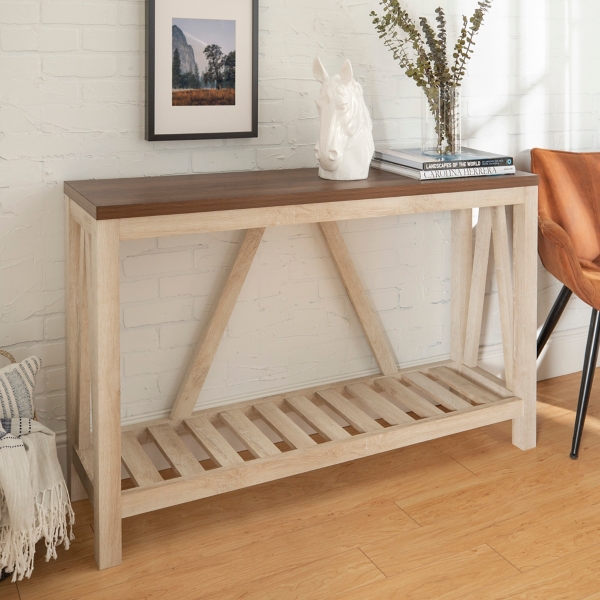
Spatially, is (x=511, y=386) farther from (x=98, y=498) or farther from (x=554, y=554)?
(x=98, y=498)

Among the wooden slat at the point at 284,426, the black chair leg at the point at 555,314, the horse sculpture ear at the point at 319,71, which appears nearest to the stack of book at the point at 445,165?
the horse sculpture ear at the point at 319,71

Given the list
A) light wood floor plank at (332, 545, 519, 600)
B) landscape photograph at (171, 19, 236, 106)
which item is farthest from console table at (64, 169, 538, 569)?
light wood floor plank at (332, 545, 519, 600)

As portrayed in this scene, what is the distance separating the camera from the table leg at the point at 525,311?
7.28 feet

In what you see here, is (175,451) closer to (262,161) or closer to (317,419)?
(317,419)

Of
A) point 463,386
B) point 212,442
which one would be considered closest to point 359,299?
point 463,386

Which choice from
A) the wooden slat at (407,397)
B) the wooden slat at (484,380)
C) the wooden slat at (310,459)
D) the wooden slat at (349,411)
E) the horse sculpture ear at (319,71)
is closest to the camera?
the wooden slat at (310,459)

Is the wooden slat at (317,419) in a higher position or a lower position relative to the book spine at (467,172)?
lower

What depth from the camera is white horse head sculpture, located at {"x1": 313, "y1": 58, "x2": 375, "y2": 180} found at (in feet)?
6.42

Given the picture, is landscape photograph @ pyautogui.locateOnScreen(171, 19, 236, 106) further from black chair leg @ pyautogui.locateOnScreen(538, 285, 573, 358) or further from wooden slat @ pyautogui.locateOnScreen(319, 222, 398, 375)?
black chair leg @ pyautogui.locateOnScreen(538, 285, 573, 358)

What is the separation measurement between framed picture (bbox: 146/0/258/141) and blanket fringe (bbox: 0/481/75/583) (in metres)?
0.95

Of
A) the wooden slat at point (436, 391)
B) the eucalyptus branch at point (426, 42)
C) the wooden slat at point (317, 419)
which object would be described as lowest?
the wooden slat at point (317, 419)

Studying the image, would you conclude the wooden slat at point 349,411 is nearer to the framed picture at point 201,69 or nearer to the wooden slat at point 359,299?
the wooden slat at point 359,299

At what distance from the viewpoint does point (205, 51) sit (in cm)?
206

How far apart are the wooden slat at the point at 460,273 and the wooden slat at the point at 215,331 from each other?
2.45ft
